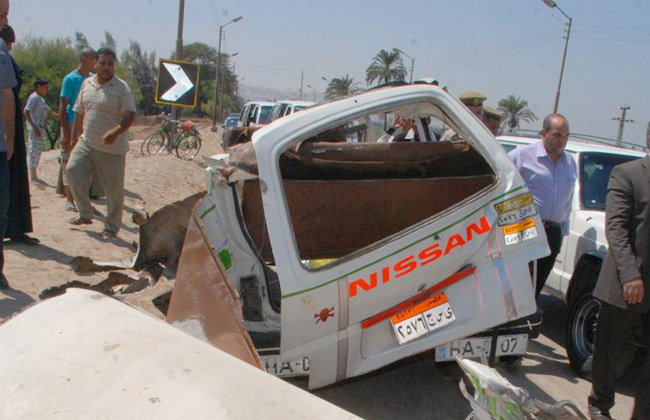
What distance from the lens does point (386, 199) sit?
4.79m

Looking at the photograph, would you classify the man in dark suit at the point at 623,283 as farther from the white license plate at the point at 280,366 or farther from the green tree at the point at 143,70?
the green tree at the point at 143,70

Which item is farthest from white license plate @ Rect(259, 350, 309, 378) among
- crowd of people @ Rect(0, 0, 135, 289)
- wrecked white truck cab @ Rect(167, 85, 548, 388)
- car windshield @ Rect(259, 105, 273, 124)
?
car windshield @ Rect(259, 105, 273, 124)

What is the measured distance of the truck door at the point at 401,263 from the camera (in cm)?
340

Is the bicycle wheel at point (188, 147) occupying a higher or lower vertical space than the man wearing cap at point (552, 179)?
lower

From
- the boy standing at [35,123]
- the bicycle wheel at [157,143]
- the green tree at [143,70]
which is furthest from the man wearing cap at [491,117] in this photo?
the green tree at [143,70]

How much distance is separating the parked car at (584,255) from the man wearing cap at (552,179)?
21 centimetres

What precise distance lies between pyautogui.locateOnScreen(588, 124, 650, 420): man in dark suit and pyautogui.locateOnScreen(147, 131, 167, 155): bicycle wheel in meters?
17.2

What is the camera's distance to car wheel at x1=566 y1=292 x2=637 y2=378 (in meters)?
4.96

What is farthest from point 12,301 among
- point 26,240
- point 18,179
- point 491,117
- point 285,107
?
point 285,107

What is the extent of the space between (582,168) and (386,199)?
2.36 metres

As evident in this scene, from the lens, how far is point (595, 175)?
6.04 metres

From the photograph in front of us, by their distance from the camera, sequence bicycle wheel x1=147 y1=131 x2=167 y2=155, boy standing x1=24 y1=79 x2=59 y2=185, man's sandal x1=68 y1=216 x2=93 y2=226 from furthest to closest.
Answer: bicycle wheel x1=147 y1=131 x2=167 y2=155 < boy standing x1=24 y1=79 x2=59 y2=185 < man's sandal x1=68 y1=216 x2=93 y2=226

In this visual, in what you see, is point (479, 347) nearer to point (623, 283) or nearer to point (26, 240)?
point (623, 283)

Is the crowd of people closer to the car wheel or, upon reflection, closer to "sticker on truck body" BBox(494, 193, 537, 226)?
"sticker on truck body" BBox(494, 193, 537, 226)
